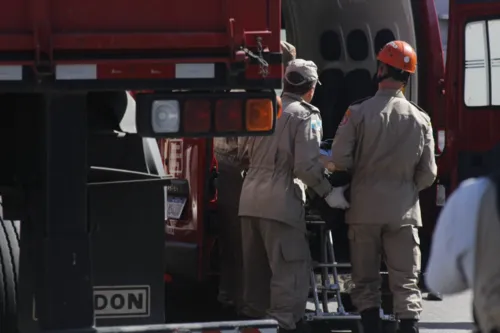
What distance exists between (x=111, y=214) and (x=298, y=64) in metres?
2.16

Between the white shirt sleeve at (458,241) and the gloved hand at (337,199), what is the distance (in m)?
3.77

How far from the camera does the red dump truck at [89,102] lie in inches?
176

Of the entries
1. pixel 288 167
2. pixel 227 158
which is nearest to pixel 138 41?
pixel 288 167

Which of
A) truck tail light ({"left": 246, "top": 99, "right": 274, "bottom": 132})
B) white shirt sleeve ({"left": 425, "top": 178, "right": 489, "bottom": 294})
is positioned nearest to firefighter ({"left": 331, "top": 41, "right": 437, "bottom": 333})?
truck tail light ({"left": 246, "top": 99, "right": 274, "bottom": 132})

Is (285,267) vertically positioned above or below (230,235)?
below

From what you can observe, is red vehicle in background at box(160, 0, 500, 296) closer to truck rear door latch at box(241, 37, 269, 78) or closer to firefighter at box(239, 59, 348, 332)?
firefighter at box(239, 59, 348, 332)

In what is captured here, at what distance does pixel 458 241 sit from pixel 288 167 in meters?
3.80

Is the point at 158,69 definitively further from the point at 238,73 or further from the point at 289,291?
the point at 289,291

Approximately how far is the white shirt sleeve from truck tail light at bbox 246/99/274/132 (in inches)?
62.3

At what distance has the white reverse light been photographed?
4.61 meters

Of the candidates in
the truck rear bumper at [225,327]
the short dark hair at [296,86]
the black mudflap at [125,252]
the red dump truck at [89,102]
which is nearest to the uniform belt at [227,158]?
the short dark hair at [296,86]

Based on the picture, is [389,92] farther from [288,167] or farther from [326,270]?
[326,270]

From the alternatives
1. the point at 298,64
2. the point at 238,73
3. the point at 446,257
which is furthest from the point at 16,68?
the point at 298,64

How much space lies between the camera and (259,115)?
15.5 feet
